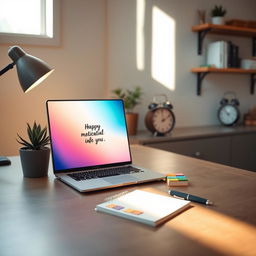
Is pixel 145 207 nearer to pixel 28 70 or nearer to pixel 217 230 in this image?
pixel 217 230

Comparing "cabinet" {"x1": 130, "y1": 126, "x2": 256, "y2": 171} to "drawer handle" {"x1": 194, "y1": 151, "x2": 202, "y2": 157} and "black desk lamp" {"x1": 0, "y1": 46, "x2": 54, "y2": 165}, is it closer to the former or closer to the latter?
"drawer handle" {"x1": 194, "y1": 151, "x2": 202, "y2": 157}

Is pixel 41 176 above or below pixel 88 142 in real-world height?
below

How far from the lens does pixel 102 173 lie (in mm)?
1402

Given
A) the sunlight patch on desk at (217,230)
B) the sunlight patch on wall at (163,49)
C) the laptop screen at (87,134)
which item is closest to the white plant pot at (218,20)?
the sunlight patch on wall at (163,49)

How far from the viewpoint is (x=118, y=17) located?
3041mm

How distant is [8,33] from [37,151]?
1480 millimetres

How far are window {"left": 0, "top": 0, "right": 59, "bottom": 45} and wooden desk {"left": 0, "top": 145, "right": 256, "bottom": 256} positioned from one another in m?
1.60

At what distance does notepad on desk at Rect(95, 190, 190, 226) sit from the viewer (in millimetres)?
973

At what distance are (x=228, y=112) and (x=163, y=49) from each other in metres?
0.89

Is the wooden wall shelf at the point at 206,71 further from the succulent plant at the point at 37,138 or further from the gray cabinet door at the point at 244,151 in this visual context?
the succulent plant at the point at 37,138

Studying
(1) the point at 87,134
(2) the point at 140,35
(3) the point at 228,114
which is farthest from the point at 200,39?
(1) the point at 87,134

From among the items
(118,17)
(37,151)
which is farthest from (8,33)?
(37,151)

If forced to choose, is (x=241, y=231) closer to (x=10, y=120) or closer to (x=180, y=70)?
(x=10, y=120)

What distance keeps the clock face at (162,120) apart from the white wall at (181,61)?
0.34 m
